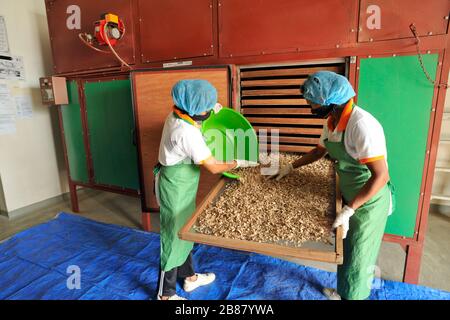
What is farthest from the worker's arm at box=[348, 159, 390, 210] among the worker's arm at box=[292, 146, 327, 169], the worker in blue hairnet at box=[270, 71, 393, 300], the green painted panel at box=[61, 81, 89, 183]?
the green painted panel at box=[61, 81, 89, 183]

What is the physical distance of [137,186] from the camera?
107 inches

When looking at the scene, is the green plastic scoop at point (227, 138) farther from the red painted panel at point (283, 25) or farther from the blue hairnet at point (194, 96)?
the red painted panel at point (283, 25)

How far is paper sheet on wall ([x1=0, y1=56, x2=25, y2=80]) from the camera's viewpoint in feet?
9.35

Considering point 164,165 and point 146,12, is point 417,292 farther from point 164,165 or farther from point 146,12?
point 146,12

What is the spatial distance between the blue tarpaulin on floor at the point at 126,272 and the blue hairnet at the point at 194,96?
127 cm

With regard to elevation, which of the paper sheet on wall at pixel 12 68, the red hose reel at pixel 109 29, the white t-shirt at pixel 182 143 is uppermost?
the red hose reel at pixel 109 29

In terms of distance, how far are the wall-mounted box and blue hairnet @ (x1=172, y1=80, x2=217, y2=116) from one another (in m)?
2.07

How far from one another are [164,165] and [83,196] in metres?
2.76

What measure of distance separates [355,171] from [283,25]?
3.63ft

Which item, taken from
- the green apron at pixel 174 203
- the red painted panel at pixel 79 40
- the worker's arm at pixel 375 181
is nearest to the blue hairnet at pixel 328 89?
the worker's arm at pixel 375 181

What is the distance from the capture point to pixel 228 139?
1815mm

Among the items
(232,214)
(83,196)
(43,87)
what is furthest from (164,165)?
(83,196)

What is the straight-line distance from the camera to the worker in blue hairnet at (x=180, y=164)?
1.36 metres

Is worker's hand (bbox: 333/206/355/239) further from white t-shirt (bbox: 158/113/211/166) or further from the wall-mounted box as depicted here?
the wall-mounted box
